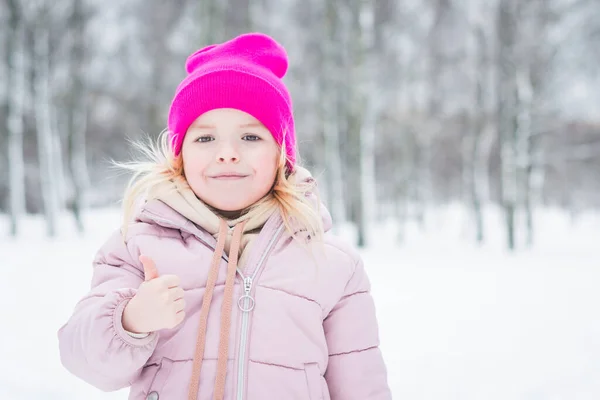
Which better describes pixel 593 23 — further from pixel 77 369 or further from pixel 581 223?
pixel 581 223

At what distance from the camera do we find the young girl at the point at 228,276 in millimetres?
1064

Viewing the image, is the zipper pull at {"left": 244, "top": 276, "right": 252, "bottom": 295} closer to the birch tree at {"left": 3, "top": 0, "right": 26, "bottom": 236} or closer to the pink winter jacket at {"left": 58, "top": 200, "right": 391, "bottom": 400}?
the pink winter jacket at {"left": 58, "top": 200, "right": 391, "bottom": 400}

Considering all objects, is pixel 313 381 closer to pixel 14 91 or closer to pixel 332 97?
pixel 332 97

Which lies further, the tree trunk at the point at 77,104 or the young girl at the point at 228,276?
the tree trunk at the point at 77,104

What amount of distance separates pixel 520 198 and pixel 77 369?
32.8 feet

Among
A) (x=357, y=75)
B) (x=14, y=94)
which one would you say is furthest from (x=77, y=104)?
(x=357, y=75)

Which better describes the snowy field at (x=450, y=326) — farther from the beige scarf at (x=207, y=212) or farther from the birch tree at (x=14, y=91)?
the birch tree at (x=14, y=91)

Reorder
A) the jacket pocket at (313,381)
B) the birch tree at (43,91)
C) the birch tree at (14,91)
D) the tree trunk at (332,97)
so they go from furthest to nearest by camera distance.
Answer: the birch tree at (43,91) → the tree trunk at (332,97) → the birch tree at (14,91) → the jacket pocket at (313,381)

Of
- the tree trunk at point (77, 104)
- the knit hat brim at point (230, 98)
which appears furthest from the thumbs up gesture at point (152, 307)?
the tree trunk at point (77, 104)

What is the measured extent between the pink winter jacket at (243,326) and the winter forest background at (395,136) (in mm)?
591

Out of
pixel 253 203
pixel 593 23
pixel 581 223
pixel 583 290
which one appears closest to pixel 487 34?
pixel 593 23

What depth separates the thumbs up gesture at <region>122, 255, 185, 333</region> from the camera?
102cm

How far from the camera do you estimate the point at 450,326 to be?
11.5 ft

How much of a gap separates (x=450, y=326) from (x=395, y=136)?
40.2 feet
